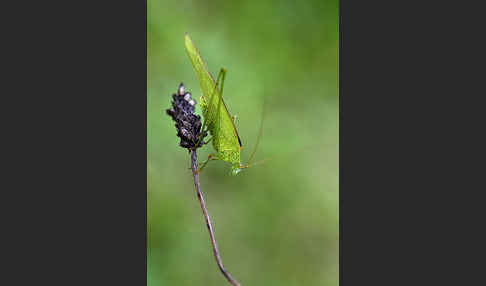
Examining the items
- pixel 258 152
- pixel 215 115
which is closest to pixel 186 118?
pixel 215 115

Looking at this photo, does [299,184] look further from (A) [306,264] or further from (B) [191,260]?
(B) [191,260]

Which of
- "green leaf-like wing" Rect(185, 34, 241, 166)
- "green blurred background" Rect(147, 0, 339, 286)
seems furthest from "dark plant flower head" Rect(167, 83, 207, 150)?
"green blurred background" Rect(147, 0, 339, 286)

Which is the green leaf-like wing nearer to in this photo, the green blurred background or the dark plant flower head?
the dark plant flower head

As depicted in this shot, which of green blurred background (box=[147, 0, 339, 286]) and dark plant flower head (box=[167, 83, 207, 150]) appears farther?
green blurred background (box=[147, 0, 339, 286])

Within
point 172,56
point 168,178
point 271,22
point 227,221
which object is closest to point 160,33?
point 172,56
